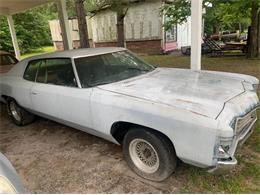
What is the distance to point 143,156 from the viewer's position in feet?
9.78

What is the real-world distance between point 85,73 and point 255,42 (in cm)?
1046

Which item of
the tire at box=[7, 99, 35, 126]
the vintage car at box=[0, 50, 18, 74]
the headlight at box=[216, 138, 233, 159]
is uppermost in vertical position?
the vintage car at box=[0, 50, 18, 74]

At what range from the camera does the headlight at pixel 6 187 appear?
166 centimetres

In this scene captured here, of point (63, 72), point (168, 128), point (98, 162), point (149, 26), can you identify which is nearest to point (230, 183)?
point (168, 128)

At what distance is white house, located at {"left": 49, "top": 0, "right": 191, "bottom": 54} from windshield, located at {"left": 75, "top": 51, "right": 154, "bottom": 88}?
40.8 feet

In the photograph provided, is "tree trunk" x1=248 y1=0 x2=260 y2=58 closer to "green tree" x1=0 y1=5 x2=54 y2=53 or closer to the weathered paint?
the weathered paint

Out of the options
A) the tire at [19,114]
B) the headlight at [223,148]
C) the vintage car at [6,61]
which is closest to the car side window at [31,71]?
the tire at [19,114]

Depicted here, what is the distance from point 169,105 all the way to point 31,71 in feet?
10.0

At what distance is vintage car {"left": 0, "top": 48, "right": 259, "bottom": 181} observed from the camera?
7.59ft

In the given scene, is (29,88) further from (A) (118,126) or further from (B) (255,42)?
(B) (255,42)

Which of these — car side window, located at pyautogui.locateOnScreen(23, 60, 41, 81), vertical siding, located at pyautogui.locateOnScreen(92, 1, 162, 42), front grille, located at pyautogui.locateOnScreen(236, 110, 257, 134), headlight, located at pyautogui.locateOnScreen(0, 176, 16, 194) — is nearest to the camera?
headlight, located at pyautogui.locateOnScreen(0, 176, 16, 194)

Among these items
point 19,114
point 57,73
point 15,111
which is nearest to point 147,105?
point 57,73

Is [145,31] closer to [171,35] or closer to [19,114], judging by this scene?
[171,35]

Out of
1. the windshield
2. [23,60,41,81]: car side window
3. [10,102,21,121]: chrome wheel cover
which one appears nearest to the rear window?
[10,102,21,121]: chrome wheel cover
